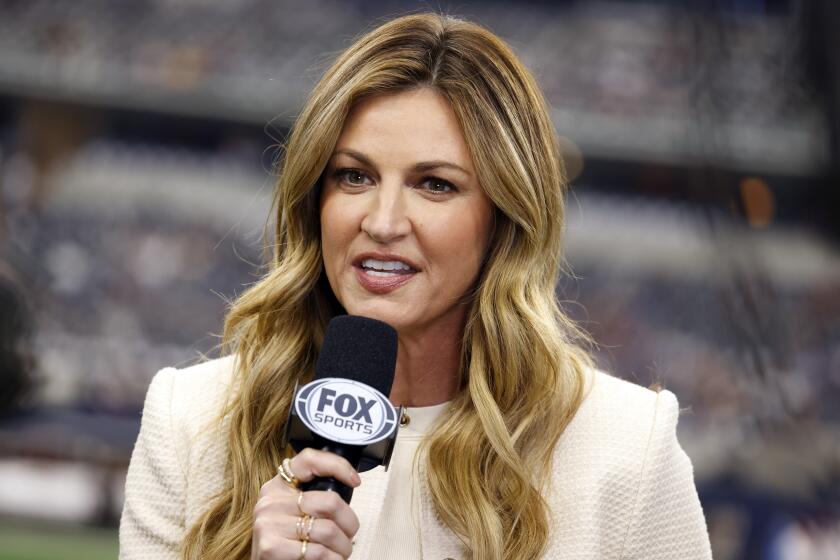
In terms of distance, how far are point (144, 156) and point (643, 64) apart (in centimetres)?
358

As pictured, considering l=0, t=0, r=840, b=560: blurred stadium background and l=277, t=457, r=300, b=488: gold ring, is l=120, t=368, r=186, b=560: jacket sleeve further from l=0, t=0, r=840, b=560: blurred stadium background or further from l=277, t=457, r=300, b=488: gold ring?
l=0, t=0, r=840, b=560: blurred stadium background

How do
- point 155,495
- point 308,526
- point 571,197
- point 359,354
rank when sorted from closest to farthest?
point 308,526, point 359,354, point 155,495, point 571,197

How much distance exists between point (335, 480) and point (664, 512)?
0.56m

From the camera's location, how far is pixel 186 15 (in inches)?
327

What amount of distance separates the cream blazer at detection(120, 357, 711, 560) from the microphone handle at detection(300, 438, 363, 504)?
0.39 m

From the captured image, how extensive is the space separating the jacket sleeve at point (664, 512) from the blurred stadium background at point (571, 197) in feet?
15.0

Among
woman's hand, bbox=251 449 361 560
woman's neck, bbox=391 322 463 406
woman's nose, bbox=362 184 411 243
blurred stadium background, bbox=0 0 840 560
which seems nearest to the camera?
woman's hand, bbox=251 449 361 560

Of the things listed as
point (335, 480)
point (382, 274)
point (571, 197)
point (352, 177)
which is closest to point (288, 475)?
point (335, 480)

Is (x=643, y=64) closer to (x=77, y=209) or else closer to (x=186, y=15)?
(x=186, y=15)

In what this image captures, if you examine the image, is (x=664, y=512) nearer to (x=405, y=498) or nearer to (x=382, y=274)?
(x=405, y=498)

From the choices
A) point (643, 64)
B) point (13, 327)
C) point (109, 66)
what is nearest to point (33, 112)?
point (109, 66)

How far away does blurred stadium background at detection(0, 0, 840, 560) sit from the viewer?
6316mm

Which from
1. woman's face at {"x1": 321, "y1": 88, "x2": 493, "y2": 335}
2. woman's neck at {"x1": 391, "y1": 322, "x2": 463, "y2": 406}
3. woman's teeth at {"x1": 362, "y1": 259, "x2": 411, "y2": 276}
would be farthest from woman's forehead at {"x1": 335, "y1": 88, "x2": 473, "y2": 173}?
woman's neck at {"x1": 391, "y1": 322, "x2": 463, "y2": 406}

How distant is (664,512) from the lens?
1346mm
